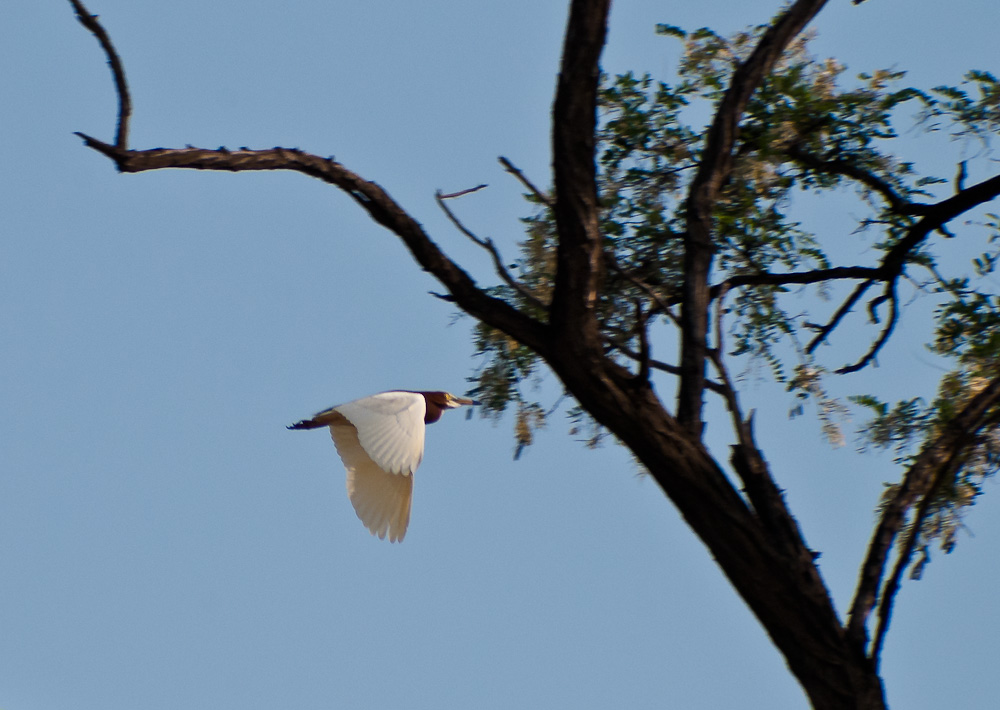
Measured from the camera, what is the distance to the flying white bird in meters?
4.04

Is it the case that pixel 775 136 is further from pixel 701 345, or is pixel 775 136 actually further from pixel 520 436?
pixel 520 436

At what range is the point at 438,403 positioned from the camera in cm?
472

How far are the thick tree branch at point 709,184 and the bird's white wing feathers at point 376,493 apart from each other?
1327 mm

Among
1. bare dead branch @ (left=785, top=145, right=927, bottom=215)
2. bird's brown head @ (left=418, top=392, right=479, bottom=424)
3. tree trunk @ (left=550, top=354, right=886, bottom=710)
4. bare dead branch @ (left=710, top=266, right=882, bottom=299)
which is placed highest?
bare dead branch @ (left=785, top=145, right=927, bottom=215)

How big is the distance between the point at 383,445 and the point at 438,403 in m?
0.72

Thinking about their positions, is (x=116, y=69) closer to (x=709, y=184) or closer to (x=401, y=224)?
(x=401, y=224)

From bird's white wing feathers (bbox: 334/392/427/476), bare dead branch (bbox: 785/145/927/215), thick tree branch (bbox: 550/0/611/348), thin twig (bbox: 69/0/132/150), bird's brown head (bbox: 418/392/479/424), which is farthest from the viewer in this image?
bird's brown head (bbox: 418/392/479/424)

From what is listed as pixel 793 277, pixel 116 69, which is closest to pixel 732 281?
pixel 793 277

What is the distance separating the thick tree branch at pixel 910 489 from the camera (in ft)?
11.0

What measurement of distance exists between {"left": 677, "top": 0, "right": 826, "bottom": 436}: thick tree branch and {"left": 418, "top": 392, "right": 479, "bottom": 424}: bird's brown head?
1.27 metres

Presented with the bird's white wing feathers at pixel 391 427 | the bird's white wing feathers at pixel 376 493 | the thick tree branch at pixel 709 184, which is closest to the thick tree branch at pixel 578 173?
the thick tree branch at pixel 709 184

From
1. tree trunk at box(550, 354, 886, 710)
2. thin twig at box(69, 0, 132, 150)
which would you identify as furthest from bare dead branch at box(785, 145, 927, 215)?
thin twig at box(69, 0, 132, 150)

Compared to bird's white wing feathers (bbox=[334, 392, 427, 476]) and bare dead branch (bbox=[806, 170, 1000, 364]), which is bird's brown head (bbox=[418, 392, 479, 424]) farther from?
bare dead branch (bbox=[806, 170, 1000, 364])

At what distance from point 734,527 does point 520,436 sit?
1.24 meters
